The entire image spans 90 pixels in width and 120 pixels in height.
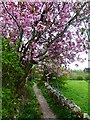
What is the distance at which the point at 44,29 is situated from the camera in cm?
412

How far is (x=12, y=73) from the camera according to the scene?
3662mm

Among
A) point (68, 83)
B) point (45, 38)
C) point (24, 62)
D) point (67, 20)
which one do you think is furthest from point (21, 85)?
point (68, 83)

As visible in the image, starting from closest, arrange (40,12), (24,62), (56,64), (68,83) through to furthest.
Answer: (40,12) → (24,62) → (56,64) → (68,83)

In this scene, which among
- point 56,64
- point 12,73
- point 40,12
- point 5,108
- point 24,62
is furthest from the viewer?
point 56,64

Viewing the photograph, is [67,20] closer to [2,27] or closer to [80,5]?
[80,5]

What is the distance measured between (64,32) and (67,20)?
0.56ft

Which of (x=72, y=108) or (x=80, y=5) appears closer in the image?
(x=80, y=5)

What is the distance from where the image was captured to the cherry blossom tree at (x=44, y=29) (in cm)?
391

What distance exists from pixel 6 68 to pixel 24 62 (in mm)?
928

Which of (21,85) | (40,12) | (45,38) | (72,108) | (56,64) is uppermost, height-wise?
(40,12)

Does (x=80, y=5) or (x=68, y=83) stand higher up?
(x=80, y=5)

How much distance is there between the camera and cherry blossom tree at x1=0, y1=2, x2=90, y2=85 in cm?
391

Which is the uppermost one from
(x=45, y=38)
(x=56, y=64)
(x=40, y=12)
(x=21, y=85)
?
(x=40, y=12)

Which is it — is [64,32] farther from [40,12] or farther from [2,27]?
[2,27]
